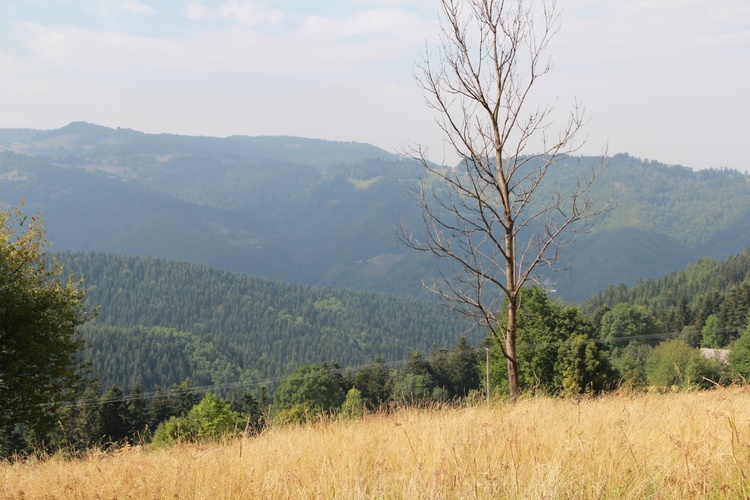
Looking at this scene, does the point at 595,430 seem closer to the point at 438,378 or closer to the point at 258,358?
the point at 438,378

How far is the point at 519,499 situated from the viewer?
398 centimetres

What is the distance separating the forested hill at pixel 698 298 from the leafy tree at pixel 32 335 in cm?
6203

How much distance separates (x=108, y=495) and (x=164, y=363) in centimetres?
16694

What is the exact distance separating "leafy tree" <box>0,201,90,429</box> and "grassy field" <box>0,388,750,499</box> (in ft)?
38.7

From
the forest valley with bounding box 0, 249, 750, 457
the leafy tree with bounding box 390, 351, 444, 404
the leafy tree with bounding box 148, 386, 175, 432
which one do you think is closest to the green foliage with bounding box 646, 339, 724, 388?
Answer: the forest valley with bounding box 0, 249, 750, 457

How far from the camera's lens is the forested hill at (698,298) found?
88500 millimetres

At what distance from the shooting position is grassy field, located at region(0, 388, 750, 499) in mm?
4227

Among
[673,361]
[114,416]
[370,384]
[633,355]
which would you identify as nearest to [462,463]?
[114,416]

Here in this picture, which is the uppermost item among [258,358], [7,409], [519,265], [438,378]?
[519,265]

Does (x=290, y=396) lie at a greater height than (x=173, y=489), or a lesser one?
lesser

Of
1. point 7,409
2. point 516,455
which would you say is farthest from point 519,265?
point 7,409

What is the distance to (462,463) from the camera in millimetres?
4719

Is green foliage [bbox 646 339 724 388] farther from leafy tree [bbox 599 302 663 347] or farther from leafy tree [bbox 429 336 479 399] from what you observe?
leafy tree [bbox 429 336 479 399]

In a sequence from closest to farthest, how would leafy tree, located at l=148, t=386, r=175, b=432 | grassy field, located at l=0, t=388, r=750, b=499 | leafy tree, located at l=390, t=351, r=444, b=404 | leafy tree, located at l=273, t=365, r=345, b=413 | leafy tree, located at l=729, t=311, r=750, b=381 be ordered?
grassy field, located at l=0, t=388, r=750, b=499 < leafy tree, located at l=729, t=311, r=750, b=381 < leafy tree, located at l=148, t=386, r=175, b=432 < leafy tree, located at l=273, t=365, r=345, b=413 < leafy tree, located at l=390, t=351, r=444, b=404
